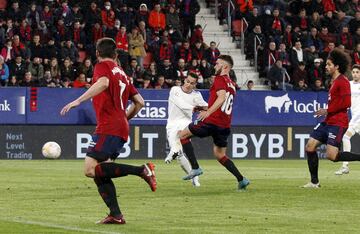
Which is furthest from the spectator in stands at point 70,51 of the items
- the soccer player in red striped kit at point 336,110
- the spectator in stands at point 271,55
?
the soccer player in red striped kit at point 336,110

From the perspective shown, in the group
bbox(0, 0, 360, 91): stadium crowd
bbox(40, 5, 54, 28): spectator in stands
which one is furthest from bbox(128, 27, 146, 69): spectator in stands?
bbox(40, 5, 54, 28): spectator in stands

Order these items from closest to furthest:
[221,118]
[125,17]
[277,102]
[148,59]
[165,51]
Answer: [221,118] → [277,102] → [165,51] → [148,59] → [125,17]

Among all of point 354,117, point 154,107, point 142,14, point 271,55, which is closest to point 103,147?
point 354,117

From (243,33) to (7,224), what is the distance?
26926mm

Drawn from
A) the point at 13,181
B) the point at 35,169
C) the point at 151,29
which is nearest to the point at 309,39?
the point at 151,29

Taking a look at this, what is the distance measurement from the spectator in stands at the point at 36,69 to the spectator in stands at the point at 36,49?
0.49m

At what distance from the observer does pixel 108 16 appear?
3512 cm

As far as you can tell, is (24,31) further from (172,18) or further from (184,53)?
(172,18)

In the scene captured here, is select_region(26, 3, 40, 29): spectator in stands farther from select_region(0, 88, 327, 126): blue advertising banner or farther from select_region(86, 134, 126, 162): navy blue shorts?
select_region(86, 134, 126, 162): navy blue shorts

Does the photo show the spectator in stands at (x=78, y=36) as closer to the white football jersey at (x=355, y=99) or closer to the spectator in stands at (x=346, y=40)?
the spectator in stands at (x=346, y=40)

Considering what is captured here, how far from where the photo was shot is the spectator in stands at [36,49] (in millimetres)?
32531

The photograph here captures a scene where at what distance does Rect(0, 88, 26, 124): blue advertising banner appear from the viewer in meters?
30.8

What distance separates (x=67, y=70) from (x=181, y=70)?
4.02 m

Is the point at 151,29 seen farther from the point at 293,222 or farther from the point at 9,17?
the point at 293,222
